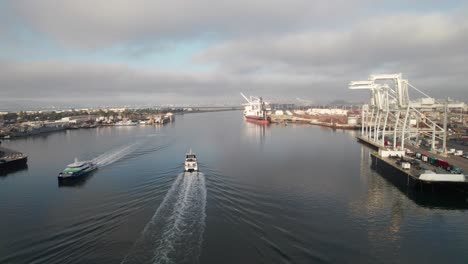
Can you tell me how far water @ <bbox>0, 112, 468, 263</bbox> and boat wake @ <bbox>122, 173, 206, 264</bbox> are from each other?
19 mm

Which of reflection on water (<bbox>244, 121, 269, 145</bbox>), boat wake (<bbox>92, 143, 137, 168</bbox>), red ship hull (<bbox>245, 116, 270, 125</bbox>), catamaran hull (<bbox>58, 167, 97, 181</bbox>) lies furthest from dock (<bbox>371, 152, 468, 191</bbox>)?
red ship hull (<bbox>245, 116, 270, 125</bbox>)

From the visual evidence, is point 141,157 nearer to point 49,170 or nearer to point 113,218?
point 49,170

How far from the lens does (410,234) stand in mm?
5996

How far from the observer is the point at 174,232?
554 centimetres

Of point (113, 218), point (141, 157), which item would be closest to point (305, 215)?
point (113, 218)

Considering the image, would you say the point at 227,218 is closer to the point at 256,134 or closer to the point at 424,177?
the point at 424,177

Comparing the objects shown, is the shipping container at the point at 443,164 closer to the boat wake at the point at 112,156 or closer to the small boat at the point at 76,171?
the small boat at the point at 76,171

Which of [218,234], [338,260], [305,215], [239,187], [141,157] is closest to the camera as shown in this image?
[338,260]

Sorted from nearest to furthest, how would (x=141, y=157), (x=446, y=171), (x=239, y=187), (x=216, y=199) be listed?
(x=216, y=199)
(x=239, y=187)
(x=446, y=171)
(x=141, y=157)

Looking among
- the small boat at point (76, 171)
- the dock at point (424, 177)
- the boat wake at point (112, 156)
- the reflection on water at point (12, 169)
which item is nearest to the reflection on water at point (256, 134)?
the boat wake at point (112, 156)

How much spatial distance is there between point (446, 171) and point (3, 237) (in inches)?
451

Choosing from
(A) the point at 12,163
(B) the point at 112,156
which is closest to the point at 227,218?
(B) the point at 112,156

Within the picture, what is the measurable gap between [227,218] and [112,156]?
382 inches

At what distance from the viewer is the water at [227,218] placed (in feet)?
16.4
